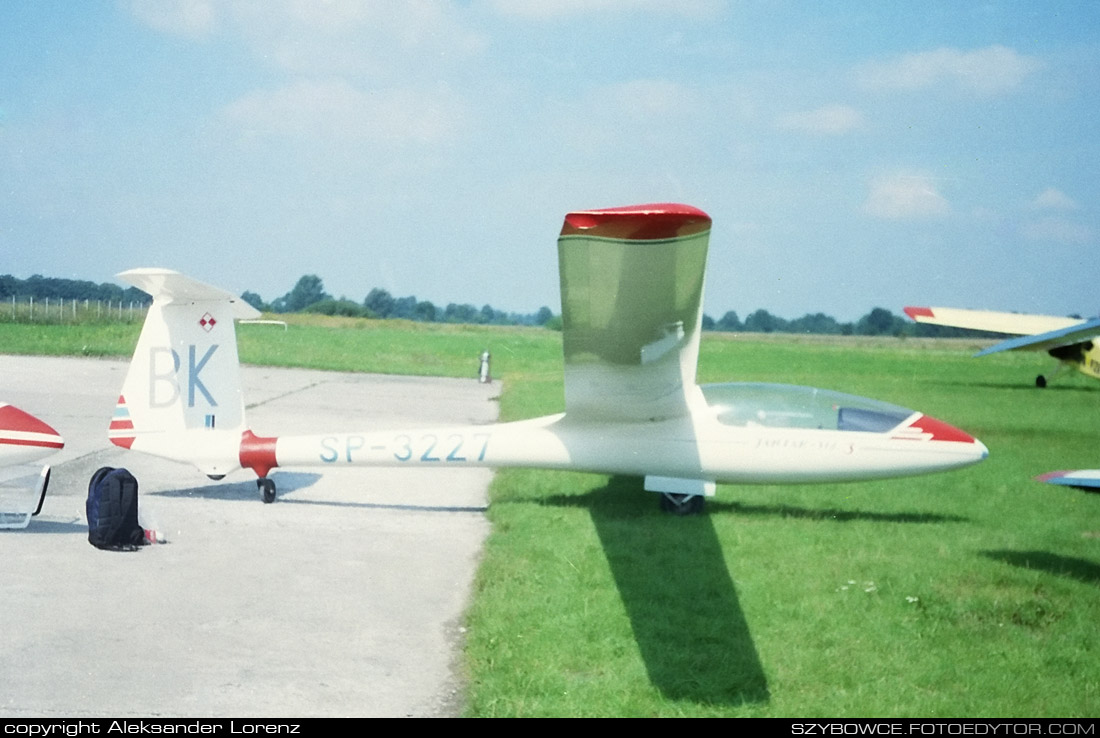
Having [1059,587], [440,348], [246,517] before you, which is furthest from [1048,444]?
[440,348]

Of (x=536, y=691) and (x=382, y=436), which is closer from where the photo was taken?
(x=536, y=691)

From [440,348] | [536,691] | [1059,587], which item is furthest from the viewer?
[440,348]

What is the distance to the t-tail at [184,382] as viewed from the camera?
8695mm

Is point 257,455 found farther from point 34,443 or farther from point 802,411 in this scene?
point 802,411

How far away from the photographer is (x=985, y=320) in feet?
107

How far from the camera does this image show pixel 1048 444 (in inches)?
691

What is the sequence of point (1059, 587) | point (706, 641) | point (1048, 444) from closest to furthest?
point (706, 641) → point (1059, 587) → point (1048, 444)

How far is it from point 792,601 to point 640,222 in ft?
12.1

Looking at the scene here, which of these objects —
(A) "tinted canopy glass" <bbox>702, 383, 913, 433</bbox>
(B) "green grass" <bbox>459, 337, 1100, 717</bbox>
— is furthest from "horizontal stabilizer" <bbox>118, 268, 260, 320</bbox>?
(A) "tinted canopy glass" <bbox>702, 383, 913, 433</bbox>

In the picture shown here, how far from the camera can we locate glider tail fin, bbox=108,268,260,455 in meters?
8.69

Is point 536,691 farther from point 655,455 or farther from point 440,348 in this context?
point 440,348

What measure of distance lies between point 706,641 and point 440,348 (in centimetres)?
4459

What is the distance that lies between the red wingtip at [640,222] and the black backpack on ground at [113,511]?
5.06 m

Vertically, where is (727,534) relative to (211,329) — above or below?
below
